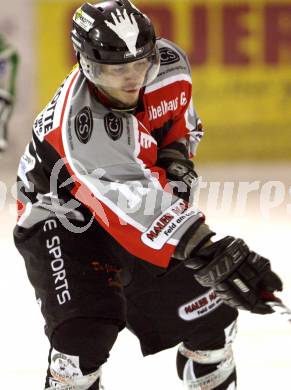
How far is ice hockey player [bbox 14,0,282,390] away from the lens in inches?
125

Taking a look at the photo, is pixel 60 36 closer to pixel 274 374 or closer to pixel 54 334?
pixel 274 374

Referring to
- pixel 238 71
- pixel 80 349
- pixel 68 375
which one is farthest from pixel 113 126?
pixel 238 71

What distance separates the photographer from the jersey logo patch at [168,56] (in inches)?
145

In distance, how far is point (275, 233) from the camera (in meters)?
6.52

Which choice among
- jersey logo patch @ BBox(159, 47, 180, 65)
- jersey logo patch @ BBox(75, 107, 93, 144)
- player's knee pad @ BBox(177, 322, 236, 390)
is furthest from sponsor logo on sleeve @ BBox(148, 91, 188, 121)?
player's knee pad @ BBox(177, 322, 236, 390)


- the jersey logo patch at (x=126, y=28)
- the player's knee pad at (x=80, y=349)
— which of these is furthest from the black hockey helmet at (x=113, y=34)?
the player's knee pad at (x=80, y=349)

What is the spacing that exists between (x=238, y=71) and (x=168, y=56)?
4935 mm

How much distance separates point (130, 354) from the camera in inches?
183

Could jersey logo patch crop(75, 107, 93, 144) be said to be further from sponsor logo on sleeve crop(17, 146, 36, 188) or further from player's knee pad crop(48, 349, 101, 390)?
player's knee pad crop(48, 349, 101, 390)

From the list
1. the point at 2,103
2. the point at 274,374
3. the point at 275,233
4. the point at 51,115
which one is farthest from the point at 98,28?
the point at 2,103

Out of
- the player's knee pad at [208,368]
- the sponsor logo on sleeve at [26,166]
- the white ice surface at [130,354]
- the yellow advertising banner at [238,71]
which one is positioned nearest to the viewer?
the sponsor logo on sleeve at [26,166]

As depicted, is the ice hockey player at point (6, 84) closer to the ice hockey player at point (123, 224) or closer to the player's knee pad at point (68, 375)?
the ice hockey player at point (123, 224)

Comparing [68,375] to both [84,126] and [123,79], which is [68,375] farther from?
[123,79]

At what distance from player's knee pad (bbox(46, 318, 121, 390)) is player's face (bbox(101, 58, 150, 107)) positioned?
741 mm
